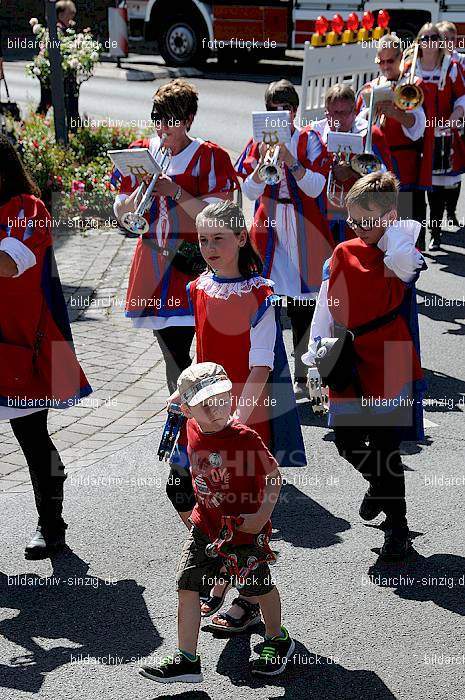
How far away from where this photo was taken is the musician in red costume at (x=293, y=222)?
7.02 m

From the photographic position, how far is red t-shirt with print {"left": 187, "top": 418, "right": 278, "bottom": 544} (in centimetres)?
407

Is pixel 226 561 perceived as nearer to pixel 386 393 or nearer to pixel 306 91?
pixel 386 393

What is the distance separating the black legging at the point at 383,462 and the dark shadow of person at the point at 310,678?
3.06ft

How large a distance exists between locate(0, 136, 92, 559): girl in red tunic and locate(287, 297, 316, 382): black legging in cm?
232

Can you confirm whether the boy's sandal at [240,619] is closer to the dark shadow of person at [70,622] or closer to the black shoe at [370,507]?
the dark shadow of person at [70,622]

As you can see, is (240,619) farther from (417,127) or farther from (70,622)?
(417,127)

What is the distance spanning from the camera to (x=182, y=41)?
856 inches

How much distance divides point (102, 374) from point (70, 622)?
314 centimetres

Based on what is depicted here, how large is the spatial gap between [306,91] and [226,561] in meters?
7.60

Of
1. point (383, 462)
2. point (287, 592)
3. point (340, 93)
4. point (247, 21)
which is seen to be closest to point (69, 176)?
point (340, 93)

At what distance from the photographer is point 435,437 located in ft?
21.9

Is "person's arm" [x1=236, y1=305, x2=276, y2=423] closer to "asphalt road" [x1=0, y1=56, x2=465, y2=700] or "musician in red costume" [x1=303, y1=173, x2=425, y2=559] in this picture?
"musician in red costume" [x1=303, y1=173, x2=425, y2=559]

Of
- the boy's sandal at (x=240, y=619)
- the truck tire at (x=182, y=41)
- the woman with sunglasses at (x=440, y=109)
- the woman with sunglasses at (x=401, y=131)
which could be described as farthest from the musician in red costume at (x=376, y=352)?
the truck tire at (x=182, y=41)

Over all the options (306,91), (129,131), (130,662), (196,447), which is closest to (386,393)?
(196,447)
